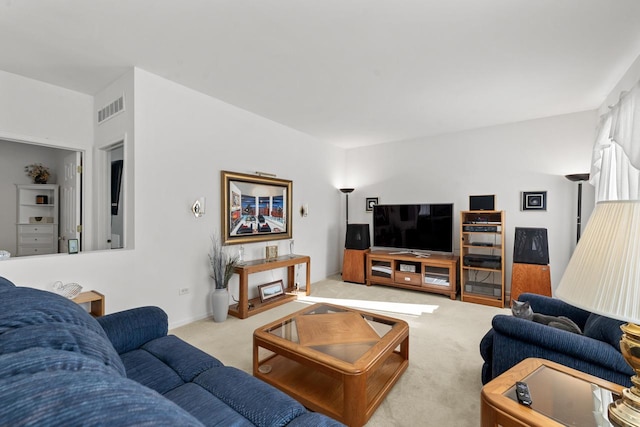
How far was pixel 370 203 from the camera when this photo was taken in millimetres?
5691

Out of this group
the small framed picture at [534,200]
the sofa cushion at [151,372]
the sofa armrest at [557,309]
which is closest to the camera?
the sofa cushion at [151,372]

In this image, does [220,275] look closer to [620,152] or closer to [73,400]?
[73,400]

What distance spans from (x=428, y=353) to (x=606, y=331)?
1.33m

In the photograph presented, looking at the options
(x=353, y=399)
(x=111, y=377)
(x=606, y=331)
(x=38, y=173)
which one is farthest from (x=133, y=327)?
(x=38, y=173)

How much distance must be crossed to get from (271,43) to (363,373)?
8.20ft

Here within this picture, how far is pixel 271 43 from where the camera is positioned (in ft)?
7.75

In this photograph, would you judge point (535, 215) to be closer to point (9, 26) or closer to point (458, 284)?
point (458, 284)

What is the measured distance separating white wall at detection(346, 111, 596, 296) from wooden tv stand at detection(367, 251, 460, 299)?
611mm

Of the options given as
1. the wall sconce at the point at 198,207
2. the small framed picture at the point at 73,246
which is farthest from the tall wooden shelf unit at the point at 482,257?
the small framed picture at the point at 73,246

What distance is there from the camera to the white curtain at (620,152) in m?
2.22

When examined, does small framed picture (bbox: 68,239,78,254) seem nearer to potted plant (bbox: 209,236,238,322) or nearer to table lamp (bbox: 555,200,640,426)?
potted plant (bbox: 209,236,238,322)

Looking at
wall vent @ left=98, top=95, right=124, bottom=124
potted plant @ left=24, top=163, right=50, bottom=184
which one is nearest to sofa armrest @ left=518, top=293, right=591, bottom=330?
wall vent @ left=98, top=95, right=124, bottom=124

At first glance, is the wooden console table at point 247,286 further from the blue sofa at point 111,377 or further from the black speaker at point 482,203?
the black speaker at point 482,203

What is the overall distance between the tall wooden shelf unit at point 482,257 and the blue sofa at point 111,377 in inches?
146
